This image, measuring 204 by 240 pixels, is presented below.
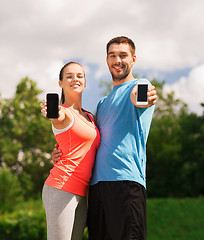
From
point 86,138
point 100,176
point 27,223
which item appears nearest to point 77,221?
point 100,176

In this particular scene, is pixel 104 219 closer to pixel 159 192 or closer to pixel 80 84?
pixel 80 84

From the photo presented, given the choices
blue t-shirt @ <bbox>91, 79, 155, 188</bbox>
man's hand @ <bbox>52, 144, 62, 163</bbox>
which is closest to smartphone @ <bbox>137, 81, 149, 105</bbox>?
blue t-shirt @ <bbox>91, 79, 155, 188</bbox>

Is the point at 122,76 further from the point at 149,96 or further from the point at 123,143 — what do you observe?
the point at 123,143

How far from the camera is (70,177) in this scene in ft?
9.99

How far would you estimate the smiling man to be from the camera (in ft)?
9.70

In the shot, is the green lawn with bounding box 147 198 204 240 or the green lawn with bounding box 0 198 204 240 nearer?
the green lawn with bounding box 0 198 204 240

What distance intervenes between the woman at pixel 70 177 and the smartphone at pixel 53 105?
94 mm

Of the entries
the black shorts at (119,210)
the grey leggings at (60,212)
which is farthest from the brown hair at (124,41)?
the grey leggings at (60,212)

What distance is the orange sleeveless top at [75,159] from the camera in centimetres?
305

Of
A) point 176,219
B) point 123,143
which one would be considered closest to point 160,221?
point 176,219

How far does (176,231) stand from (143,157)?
13295 millimetres

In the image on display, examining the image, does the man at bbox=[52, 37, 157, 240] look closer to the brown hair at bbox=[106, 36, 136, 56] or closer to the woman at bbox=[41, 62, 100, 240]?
the woman at bbox=[41, 62, 100, 240]

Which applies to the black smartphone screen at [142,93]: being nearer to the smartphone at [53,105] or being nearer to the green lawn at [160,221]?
the smartphone at [53,105]

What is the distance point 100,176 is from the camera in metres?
3.05
